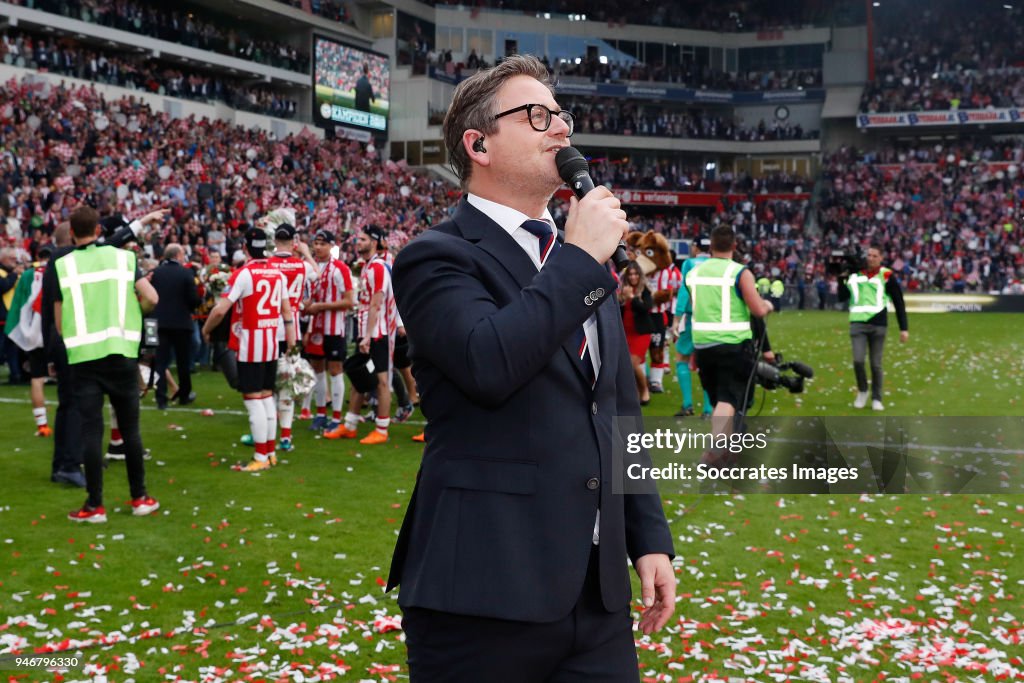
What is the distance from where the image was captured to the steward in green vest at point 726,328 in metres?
8.96

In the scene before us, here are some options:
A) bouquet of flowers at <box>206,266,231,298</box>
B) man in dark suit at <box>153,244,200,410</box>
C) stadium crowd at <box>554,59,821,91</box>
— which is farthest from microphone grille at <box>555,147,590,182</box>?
stadium crowd at <box>554,59,821,91</box>

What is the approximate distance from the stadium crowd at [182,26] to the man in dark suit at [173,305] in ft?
80.8

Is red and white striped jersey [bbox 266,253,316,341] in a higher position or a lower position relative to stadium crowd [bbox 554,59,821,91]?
lower

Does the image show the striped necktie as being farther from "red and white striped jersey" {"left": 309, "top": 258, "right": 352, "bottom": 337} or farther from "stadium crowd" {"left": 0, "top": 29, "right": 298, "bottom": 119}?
"stadium crowd" {"left": 0, "top": 29, "right": 298, "bottom": 119}

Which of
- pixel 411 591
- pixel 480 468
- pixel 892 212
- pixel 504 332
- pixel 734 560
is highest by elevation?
pixel 892 212

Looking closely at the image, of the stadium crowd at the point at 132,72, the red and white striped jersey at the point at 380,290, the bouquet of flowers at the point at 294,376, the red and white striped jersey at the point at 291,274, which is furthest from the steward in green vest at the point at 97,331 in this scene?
the stadium crowd at the point at 132,72

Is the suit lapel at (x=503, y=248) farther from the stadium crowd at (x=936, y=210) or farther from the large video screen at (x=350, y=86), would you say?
the large video screen at (x=350, y=86)

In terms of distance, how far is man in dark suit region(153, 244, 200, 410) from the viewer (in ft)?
41.0

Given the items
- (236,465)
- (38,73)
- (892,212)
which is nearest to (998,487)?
(236,465)

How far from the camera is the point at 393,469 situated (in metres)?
9.32

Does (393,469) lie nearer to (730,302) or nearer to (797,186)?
(730,302)

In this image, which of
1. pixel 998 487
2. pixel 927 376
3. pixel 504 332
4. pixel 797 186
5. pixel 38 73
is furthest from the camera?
pixel 797 186

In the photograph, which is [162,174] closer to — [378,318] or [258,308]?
[378,318]

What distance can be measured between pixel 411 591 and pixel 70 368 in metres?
5.66
